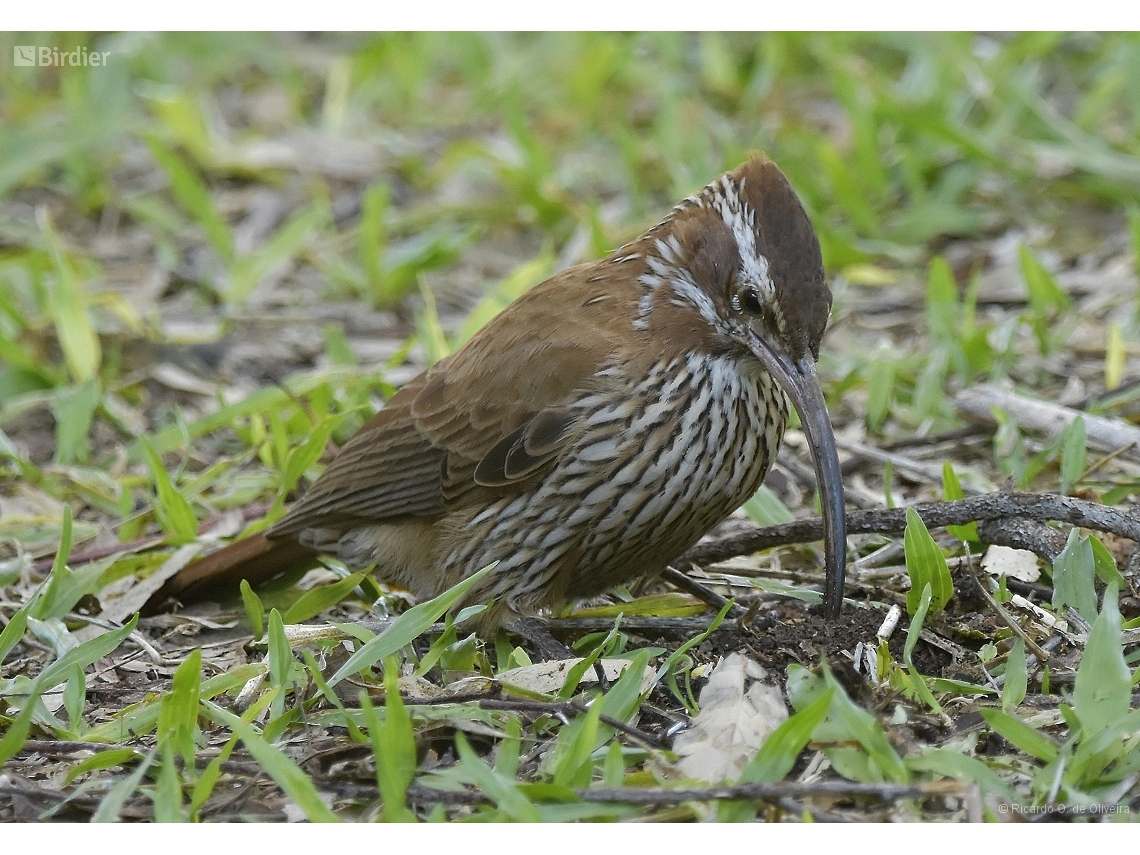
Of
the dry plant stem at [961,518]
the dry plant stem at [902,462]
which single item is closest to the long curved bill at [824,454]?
the dry plant stem at [961,518]

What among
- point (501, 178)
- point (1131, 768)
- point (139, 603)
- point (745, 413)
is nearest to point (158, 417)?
point (139, 603)

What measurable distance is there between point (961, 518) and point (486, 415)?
1.36 metres

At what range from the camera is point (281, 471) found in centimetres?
500

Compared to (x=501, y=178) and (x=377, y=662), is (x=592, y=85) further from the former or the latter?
(x=377, y=662)

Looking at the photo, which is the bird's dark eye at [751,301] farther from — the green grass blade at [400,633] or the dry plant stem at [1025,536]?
the green grass blade at [400,633]

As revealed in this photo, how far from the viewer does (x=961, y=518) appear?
4035 millimetres

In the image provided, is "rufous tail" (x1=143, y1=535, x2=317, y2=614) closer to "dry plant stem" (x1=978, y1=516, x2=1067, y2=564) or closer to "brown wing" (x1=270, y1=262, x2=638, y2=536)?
"brown wing" (x1=270, y1=262, x2=638, y2=536)

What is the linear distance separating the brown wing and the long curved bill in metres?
0.52

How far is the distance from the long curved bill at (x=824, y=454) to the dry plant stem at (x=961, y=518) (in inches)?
11.0

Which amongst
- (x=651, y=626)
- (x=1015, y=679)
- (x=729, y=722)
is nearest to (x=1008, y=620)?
(x=1015, y=679)

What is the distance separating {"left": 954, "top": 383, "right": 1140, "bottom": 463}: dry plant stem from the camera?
4.63 metres

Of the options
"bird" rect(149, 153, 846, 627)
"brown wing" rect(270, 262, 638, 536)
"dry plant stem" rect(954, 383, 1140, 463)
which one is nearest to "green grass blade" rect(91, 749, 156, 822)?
"bird" rect(149, 153, 846, 627)

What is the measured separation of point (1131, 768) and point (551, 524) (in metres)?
1.69

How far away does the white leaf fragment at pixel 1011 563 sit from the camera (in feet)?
13.4
